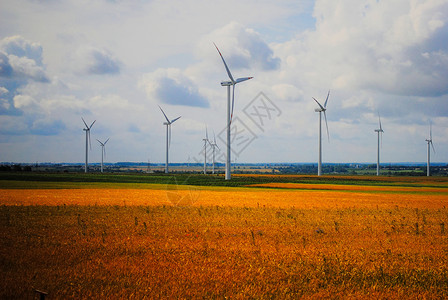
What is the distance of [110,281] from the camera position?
39.9 feet

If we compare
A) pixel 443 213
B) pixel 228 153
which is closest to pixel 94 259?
pixel 443 213

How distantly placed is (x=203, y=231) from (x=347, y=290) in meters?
10.3

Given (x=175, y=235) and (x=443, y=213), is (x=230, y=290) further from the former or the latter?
Answer: (x=443, y=213)

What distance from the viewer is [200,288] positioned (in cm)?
1183

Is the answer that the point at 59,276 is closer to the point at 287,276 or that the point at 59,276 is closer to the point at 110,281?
the point at 110,281

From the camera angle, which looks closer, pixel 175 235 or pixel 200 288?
pixel 200 288

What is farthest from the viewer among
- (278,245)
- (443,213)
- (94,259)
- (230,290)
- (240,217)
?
(443,213)

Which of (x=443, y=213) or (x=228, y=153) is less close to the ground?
(x=228, y=153)

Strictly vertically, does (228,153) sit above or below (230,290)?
above

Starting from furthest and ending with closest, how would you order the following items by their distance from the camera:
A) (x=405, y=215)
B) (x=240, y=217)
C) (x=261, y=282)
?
1. (x=405, y=215)
2. (x=240, y=217)
3. (x=261, y=282)

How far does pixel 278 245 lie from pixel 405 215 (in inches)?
673

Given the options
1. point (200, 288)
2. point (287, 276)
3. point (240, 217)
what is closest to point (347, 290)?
point (287, 276)

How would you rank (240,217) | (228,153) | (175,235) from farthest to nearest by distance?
(228,153)
(240,217)
(175,235)

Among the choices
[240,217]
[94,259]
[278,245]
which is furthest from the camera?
[240,217]
